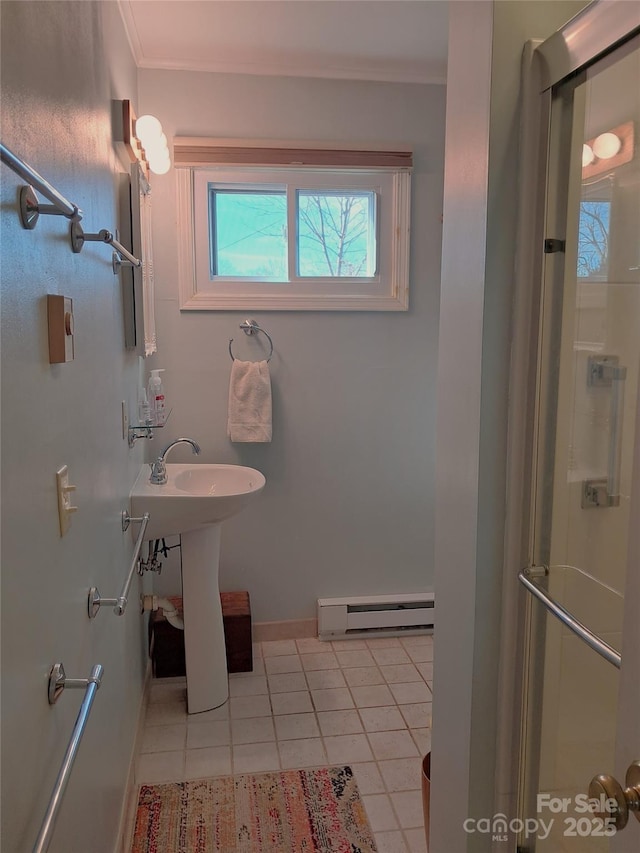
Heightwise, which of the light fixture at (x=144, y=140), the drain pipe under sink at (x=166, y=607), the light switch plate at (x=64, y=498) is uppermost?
the light fixture at (x=144, y=140)

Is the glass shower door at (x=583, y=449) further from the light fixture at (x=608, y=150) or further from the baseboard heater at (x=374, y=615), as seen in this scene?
the baseboard heater at (x=374, y=615)

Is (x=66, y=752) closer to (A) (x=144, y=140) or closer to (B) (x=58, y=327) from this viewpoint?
(B) (x=58, y=327)

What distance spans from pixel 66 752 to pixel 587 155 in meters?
1.40

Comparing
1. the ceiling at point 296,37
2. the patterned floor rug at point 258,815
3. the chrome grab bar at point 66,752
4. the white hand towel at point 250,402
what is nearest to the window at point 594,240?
the chrome grab bar at point 66,752

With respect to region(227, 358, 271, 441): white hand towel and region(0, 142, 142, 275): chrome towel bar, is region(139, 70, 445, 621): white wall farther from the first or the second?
region(0, 142, 142, 275): chrome towel bar

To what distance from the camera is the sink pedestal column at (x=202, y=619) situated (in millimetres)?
2521

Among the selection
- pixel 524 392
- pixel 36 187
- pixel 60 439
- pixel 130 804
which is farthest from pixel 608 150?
pixel 130 804

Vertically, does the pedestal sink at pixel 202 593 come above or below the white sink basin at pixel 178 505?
below

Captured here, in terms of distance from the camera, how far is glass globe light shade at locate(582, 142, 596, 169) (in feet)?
4.11

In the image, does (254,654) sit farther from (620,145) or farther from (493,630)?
(620,145)

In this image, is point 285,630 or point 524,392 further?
point 285,630

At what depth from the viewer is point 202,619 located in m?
2.56

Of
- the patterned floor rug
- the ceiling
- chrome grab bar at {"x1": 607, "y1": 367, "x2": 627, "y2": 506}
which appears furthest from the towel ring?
chrome grab bar at {"x1": 607, "y1": 367, "x2": 627, "y2": 506}

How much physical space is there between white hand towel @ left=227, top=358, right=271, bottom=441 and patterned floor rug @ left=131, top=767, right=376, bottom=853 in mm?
1319
